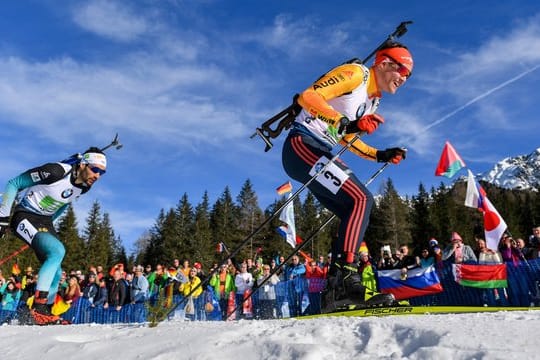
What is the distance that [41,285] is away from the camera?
5.87 m

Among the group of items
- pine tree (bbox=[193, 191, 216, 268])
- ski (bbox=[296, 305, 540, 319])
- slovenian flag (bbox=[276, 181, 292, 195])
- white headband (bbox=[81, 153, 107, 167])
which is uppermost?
pine tree (bbox=[193, 191, 216, 268])

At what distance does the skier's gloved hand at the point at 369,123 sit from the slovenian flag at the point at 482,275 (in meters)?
6.31

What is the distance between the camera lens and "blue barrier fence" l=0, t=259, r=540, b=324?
28.6 ft

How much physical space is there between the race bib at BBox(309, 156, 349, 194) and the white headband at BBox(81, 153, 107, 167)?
3.37 metres

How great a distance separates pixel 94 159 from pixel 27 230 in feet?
4.01

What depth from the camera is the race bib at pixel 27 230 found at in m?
6.01

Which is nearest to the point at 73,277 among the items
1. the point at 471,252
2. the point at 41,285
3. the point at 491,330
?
the point at 41,285

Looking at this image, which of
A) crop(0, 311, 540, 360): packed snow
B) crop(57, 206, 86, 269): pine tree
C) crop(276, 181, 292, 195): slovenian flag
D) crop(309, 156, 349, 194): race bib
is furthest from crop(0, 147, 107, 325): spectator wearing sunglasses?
crop(57, 206, 86, 269): pine tree

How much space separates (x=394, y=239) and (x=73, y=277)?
51.1m

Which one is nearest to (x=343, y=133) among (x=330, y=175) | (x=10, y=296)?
(x=330, y=175)

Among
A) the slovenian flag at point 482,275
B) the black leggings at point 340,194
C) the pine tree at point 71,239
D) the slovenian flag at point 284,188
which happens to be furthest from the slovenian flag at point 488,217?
the pine tree at point 71,239

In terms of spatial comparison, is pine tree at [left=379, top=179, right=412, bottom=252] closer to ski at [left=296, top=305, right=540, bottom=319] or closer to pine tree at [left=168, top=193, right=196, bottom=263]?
pine tree at [left=168, top=193, right=196, bottom=263]

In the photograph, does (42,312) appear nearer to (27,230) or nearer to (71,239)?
(27,230)

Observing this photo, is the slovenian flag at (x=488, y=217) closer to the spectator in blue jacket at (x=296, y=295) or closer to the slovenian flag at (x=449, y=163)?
the slovenian flag at (x=449, y=163)
